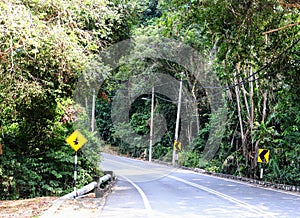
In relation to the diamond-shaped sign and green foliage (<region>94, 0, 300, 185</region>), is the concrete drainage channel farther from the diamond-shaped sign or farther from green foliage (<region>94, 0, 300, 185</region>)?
green foliage (<region>94, 0, 300, 185</region>)

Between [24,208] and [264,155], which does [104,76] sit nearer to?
[24,208]

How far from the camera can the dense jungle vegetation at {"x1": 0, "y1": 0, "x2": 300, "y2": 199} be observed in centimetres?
1103

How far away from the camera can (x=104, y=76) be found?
1599 centimetres

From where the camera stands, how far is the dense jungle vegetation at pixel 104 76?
1103 centimetres

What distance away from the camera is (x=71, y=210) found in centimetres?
1105

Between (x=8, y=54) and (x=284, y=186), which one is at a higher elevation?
(x=8, y=54)

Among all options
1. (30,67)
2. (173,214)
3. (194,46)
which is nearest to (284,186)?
(173,214)

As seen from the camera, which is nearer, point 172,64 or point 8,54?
point 8,54

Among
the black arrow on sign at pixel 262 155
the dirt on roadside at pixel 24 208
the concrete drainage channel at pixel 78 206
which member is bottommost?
the dirt on roadside at pixel 24 208

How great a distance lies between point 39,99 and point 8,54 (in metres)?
3.74

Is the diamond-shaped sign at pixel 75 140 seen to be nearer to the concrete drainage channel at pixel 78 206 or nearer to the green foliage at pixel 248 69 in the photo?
the concrete drainage channel at pixel 78 206

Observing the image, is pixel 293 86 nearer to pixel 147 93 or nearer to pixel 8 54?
pixel 8 54

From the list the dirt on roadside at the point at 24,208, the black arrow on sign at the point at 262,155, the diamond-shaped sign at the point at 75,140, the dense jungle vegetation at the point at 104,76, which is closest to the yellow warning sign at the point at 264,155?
the black arrow on sign at the point at 262,155

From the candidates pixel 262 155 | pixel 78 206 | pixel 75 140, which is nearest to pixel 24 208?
pixel 78 206
